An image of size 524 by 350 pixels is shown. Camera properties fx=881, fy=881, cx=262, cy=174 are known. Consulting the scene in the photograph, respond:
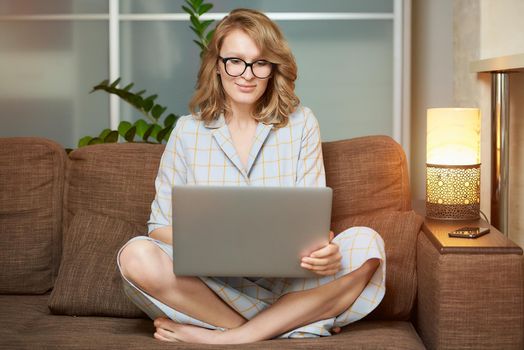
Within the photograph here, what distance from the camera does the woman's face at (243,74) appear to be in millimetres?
2420

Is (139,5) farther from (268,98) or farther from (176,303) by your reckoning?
(176,303)

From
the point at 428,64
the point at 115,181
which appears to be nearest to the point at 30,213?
the point at 115,181

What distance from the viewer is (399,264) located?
93.7 inches

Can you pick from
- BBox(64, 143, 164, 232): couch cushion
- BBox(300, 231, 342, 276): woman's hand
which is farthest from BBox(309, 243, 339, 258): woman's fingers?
BBox(64, 143, 164, 232): couch cushion

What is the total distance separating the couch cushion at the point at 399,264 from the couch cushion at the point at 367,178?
0.29ft

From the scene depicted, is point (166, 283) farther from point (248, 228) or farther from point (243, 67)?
point (243, 67)

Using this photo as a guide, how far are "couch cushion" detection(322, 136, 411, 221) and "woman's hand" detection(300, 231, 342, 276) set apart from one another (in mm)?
436

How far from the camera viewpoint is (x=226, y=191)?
6.50ft

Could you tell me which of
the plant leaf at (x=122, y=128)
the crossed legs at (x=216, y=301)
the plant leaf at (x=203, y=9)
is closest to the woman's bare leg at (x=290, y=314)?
the crossed legs at (x=216, y=301)

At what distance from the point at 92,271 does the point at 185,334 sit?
0.43m

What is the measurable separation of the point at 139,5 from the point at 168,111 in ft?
1.71

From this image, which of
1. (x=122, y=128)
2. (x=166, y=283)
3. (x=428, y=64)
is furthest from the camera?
(x=428, y=64)

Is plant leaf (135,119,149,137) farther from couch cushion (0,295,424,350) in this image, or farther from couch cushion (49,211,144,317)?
couch cushion (0,295,424,350)

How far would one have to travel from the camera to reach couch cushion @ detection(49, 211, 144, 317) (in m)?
2.40
